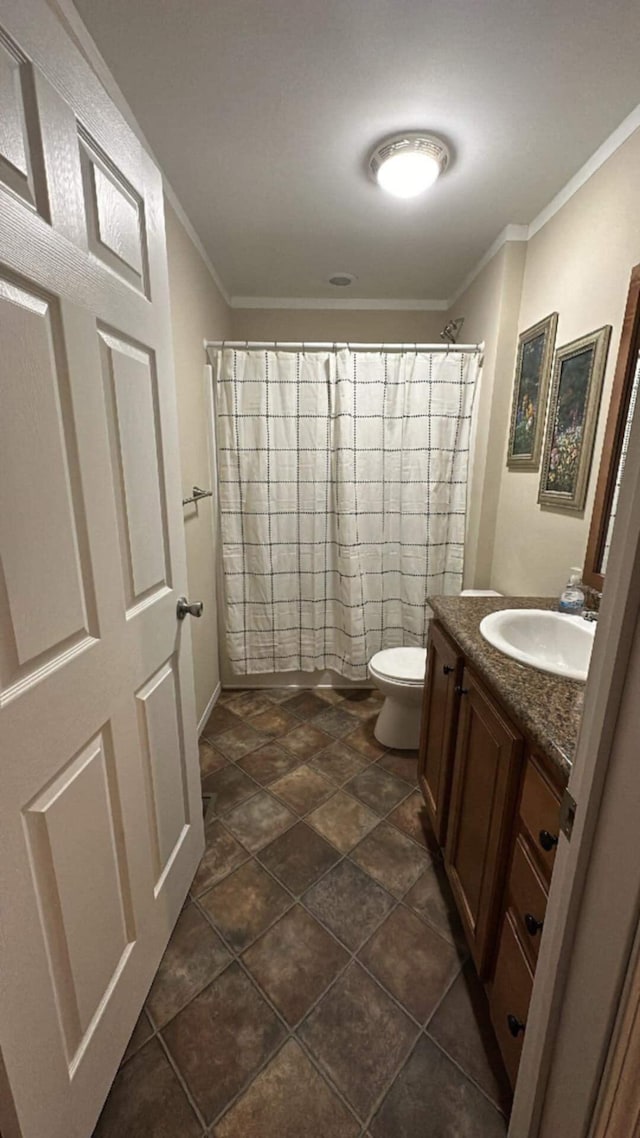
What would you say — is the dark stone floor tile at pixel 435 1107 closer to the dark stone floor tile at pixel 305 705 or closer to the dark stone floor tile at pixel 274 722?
the dark stone floor tile at pixel 274 722

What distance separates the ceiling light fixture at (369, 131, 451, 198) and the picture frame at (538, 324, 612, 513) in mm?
761

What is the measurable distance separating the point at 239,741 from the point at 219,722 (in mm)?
206

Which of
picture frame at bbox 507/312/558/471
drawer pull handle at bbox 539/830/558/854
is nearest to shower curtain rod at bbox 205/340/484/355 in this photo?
picture frame at bbox 507/312/558/471

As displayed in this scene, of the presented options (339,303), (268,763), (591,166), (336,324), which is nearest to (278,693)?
(268,763)

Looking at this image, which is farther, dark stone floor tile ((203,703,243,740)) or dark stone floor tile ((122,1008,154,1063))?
dark stone floor tile ((203,703,243,740))

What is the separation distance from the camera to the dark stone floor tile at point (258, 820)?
62.4 inches

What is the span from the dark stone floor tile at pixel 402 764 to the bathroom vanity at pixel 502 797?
0.54 m

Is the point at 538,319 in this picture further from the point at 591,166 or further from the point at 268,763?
the point at 268,763

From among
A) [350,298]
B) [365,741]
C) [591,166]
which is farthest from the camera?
[350,298]

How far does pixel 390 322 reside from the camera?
→ 107 inches

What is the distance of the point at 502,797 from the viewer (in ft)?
3.04

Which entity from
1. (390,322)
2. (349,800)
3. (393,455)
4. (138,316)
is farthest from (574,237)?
(349,800)

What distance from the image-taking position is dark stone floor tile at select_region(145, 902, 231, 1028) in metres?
1.10

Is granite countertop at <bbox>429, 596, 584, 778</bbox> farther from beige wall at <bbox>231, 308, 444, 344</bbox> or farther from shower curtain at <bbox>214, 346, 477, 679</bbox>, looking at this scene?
beige wall at <bbox>231, 308, 444, 344</bbox>
